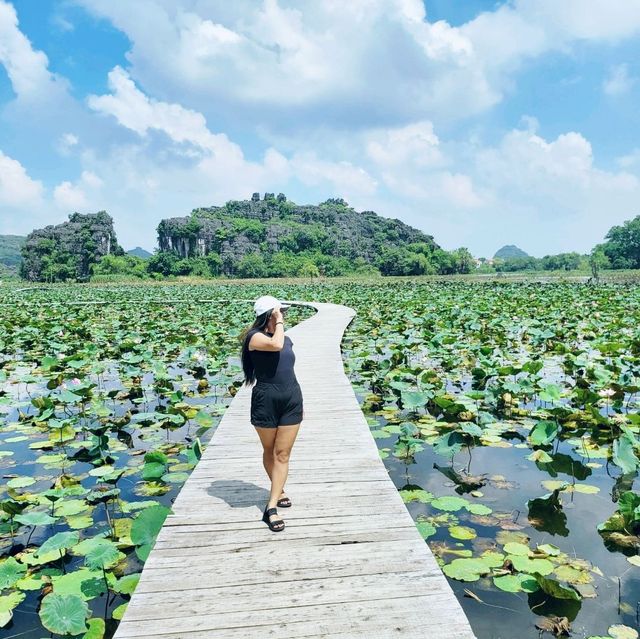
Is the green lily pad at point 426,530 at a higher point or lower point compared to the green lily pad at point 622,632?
higher

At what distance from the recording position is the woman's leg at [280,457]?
8.94ft

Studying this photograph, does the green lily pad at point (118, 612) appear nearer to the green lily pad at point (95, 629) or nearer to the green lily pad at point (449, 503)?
the green lily pad at point (95, 629)

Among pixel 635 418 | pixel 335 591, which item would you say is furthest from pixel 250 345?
pixel 635 418

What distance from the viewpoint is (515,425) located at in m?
5.02

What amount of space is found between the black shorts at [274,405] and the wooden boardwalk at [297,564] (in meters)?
0.54

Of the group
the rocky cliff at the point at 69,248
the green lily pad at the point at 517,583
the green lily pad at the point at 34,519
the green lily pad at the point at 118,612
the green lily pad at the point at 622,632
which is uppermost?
the rocky cliff at the point at 69,248

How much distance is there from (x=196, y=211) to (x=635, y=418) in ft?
400

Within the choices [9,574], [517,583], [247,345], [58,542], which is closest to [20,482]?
[9,574]

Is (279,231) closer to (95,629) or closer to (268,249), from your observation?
(268,249)

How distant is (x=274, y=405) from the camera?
8.83ft

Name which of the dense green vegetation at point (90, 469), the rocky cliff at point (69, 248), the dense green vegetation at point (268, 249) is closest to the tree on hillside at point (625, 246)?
the dense green vegetation at point (268, 249)

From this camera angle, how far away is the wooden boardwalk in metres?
1.94

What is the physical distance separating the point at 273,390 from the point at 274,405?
0.25 ft

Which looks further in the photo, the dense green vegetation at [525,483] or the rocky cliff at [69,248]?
the rocky cliff at [69,248]
